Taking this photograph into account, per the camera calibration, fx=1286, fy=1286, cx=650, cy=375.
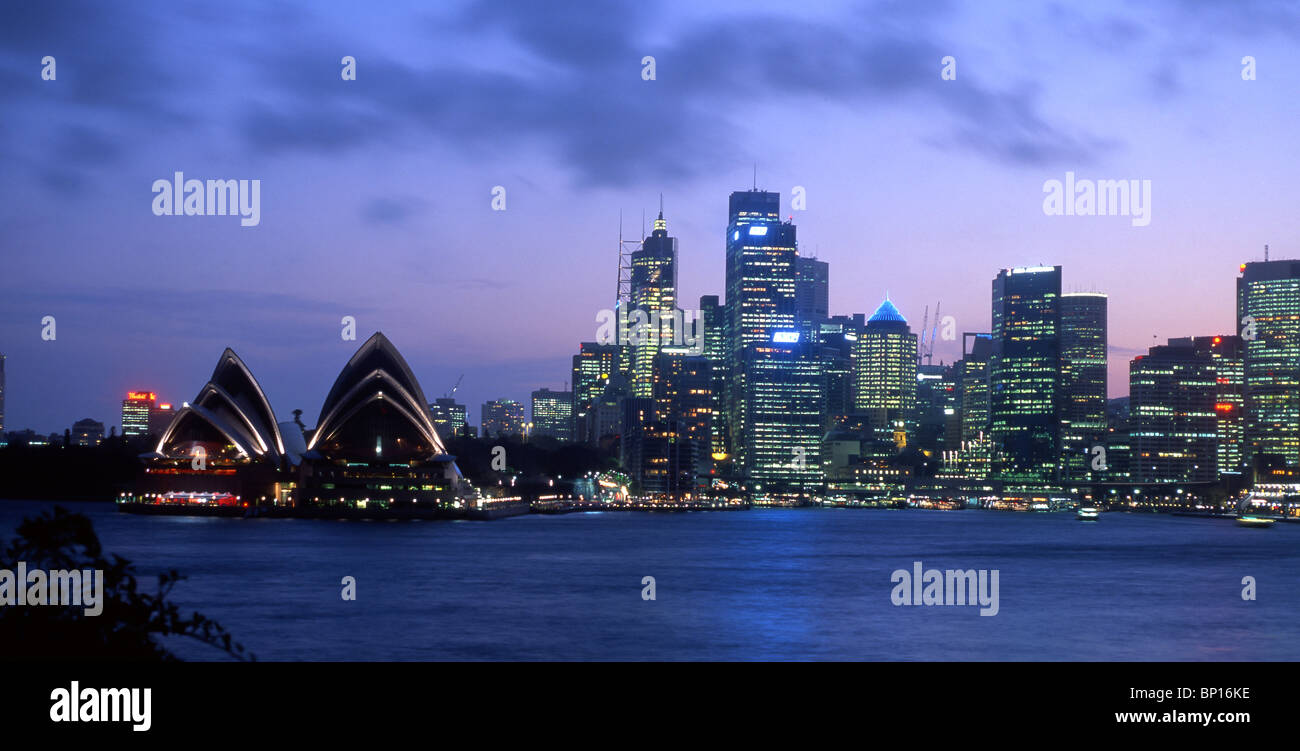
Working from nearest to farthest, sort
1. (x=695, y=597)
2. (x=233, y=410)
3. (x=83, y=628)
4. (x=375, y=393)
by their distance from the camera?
(x=83, y=628) → (x=695, y=597) → (x=375, y=393) → (x=233, y=410)

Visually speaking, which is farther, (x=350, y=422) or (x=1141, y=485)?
(x=1141, y=485)

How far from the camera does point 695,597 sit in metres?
47.0

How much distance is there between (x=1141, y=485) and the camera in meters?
193

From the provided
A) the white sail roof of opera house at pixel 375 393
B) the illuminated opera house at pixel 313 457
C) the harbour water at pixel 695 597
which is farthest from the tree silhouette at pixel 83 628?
the illuminated opera house at pixel 313 457

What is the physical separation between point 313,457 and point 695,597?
227 ft

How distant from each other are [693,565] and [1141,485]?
148377mm

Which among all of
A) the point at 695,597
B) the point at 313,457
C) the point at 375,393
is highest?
the point at 375,393

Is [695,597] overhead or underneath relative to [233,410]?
underneath

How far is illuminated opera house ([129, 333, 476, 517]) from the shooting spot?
10600 centimetres

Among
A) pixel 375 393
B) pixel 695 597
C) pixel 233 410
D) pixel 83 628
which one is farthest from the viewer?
pixel 233 410

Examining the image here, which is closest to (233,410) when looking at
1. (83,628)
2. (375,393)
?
(375,393)

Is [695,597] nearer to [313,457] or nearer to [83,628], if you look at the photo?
[83,628]
